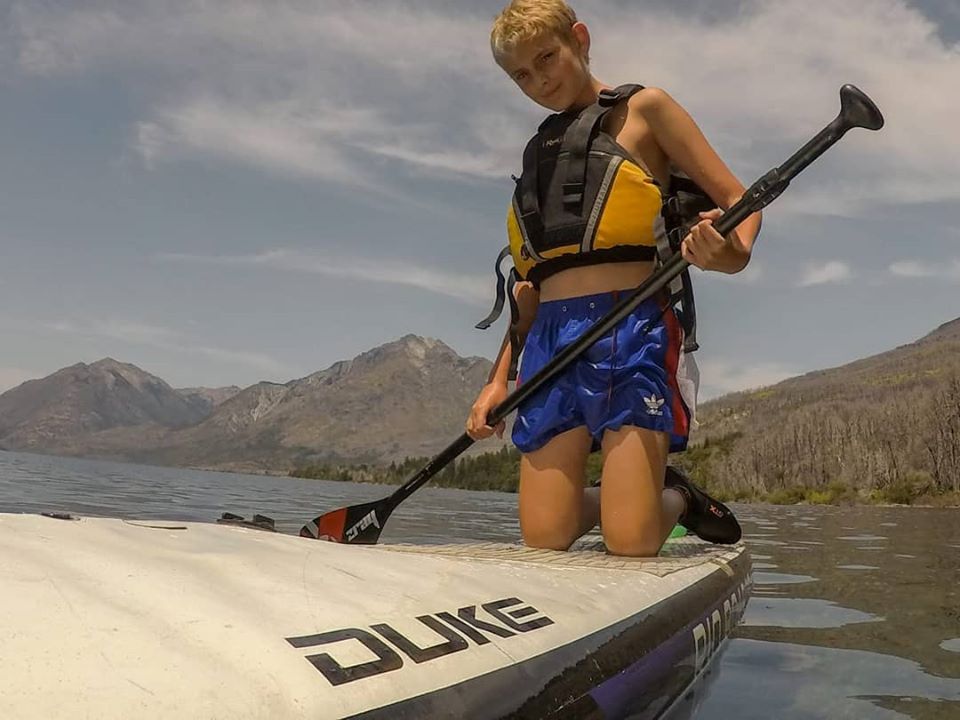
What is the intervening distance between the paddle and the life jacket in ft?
0.82

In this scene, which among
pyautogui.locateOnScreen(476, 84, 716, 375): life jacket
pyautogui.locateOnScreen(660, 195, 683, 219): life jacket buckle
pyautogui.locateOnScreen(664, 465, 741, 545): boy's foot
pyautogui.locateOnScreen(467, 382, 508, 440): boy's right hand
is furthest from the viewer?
pyautogui.locateOnScreen(664, 465, 741, 545): boy's foot

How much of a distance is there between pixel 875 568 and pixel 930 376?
463 ft

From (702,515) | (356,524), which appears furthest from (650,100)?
(356,524)

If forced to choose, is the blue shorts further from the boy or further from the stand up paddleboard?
the stand up paddleboard

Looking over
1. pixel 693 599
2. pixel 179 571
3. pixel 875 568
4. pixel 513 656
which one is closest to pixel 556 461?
pixel 693 599

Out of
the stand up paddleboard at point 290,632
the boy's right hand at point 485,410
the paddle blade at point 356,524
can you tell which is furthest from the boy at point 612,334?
the stand up paddleboard at point 290,632

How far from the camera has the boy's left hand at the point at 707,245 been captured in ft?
11.6

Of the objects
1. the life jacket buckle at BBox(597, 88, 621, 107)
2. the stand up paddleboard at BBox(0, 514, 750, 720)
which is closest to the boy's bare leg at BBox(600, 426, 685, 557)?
the stand up paddleboard at BBox(0, 514, 750, 720)

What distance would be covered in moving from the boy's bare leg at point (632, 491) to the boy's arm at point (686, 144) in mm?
1269

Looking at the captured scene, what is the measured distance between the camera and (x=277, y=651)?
1380 millimetres

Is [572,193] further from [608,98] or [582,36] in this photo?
[582,36]

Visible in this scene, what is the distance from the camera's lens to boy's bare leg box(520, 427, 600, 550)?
4.12 meters

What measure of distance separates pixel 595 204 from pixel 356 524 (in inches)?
95.3

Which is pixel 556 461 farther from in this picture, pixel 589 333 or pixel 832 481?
pixel 832 481
